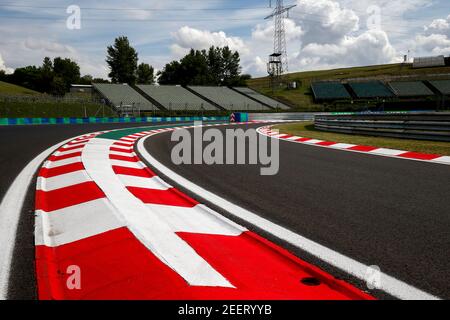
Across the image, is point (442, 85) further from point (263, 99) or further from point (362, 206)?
point (362, 206)

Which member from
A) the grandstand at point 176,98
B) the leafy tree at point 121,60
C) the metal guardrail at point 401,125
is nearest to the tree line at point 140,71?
the leafy tree at point 121,60

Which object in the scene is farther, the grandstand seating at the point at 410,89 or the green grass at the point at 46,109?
the grandstand seating at the point at 410,89

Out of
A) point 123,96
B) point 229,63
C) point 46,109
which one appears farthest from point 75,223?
point 229,63

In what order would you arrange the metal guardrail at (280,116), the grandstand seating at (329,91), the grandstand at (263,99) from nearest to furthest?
the metal guardrail at (280,116)
the grandstand at (263,99)
the grandstand seating at (329,91)

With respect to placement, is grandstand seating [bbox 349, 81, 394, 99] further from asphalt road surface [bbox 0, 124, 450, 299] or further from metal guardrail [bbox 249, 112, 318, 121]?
asphalt road surface [bbox 0, 124, 450, 299]

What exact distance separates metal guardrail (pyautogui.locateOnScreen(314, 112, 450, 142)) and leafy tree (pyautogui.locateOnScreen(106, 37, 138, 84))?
75654mm

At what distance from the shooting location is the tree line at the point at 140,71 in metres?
83.7

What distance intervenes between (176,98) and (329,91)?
2972 centimetres

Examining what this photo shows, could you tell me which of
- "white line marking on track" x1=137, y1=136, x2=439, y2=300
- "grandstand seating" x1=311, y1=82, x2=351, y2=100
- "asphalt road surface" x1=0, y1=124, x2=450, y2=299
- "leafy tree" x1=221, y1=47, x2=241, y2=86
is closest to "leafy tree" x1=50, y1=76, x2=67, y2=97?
"leafy tree" x1=221, y1=47, x2=241, y2=86

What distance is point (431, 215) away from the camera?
3664 mm

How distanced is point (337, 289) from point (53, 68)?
127 m

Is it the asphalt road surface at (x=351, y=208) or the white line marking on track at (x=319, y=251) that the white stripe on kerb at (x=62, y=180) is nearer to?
the asphalt road surface at (x=351, y=208)

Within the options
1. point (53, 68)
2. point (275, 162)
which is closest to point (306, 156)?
point (275, 162)

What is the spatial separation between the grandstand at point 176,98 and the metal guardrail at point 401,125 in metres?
31.8
